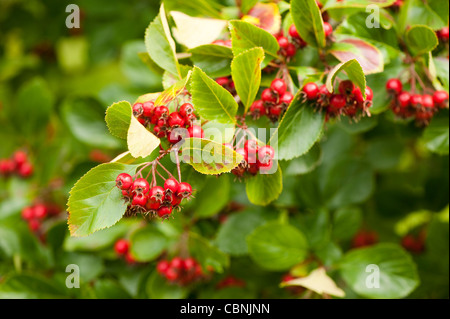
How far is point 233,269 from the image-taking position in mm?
1696

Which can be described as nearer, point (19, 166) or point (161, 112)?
point (161, 112)

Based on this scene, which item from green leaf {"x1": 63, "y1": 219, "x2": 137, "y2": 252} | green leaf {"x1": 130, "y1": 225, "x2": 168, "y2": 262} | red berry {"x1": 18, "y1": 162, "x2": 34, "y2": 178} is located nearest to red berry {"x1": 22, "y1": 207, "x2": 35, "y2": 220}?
red berry {"x1": 18, "y1": 162, "x2": 34, "y2": 178}

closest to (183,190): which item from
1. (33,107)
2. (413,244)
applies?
(33,107)

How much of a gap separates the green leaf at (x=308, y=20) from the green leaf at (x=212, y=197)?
624mm

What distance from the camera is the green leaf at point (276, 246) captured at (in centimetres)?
143

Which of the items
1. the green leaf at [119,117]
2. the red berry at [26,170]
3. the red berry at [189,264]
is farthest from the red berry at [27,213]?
the green leaf at [119,117]

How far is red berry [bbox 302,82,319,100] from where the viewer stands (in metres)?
1.02

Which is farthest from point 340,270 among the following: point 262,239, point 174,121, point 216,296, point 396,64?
point 174,121

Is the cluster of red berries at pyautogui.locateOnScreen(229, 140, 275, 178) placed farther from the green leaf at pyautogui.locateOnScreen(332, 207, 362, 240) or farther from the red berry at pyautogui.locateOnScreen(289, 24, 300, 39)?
the green leaf at pyautogui.locateOnScreen(332, 207, 362, 240)

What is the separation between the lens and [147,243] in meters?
1.58

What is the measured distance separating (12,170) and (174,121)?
1.40m

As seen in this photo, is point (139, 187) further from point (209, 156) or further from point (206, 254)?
point (206, 254)

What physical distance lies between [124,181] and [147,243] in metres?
0.71

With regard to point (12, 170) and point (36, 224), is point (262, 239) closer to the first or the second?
point (36, 224)
